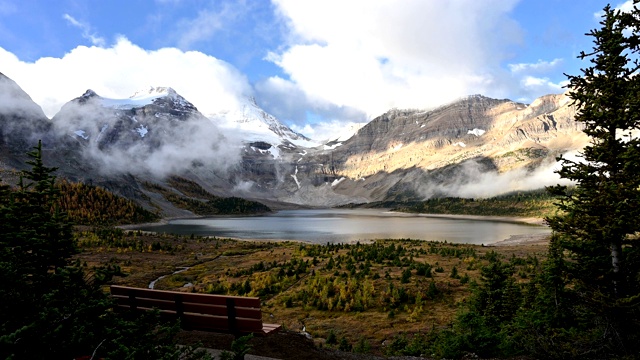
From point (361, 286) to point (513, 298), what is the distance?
10.3 m

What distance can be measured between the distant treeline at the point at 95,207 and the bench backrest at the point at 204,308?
4761 inches

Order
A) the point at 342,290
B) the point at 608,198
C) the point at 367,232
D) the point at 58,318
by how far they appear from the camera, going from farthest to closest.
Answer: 1. the point at 367,232
2. the point at 342,290
3. the point at 608,198
4. the point at 58,318

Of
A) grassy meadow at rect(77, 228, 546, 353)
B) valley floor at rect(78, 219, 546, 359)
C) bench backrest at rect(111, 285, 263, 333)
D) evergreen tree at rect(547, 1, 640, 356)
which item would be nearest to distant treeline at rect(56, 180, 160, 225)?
grassy meadow at rect(77, 228, 546, 353)

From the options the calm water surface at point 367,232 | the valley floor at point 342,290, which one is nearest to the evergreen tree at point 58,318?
the valley floor at point 342,290

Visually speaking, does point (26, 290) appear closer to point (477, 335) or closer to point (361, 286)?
point (477, 335)

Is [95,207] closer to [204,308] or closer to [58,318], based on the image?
[204,308]

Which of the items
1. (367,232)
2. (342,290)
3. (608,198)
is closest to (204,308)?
(608,198)

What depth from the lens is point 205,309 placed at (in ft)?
32.4

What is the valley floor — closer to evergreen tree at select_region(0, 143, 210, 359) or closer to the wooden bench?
the wooden bench

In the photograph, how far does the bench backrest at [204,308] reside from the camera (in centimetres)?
948

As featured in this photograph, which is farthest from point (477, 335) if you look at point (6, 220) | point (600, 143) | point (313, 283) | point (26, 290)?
point (313, 283)

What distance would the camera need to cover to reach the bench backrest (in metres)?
9.48

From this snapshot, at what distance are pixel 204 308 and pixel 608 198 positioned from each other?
35.6ft

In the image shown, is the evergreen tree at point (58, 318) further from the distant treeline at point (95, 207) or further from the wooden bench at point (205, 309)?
the distant treeline at point (95, 207)
